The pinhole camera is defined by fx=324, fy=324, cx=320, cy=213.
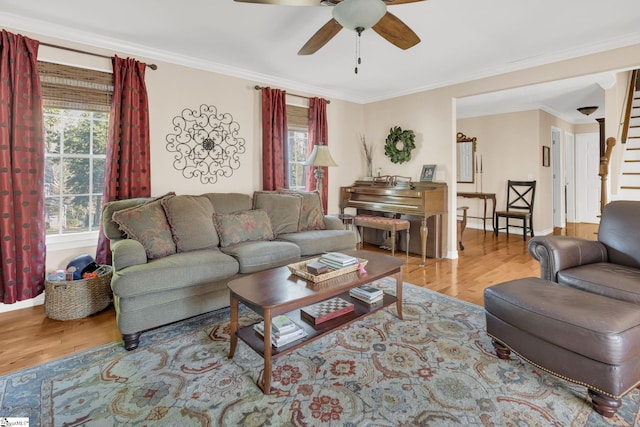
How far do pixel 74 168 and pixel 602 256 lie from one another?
4.63 meters

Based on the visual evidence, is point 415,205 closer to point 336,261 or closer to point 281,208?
point 281,208

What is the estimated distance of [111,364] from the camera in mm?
1972

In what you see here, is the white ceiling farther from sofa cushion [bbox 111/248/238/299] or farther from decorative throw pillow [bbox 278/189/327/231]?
sofa cushion [bbox 111/248/238/299]

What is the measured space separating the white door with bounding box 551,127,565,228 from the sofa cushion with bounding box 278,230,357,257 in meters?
5.25

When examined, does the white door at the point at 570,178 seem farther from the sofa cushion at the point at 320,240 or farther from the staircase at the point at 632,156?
the sofa cushion at the point at 320,240

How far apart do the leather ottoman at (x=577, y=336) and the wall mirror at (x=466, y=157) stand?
17.7 feet

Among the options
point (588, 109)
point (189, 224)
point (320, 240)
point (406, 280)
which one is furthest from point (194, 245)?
point (588, 109)

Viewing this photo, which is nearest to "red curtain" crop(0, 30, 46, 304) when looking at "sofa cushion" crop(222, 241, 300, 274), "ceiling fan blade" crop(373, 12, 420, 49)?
"sofa cushion" crop(222, 241, 300, 274)

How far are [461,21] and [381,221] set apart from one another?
2.44m

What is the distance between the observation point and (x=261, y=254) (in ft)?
9.32

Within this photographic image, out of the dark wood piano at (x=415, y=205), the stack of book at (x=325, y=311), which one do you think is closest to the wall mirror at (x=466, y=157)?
the dark wood piano at (x=415, y=205)

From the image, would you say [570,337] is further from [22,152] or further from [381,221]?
[22,152]

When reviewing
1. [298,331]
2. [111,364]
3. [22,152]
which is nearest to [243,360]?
[298,331]

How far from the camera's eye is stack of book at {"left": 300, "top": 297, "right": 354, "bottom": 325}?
2062 mm
